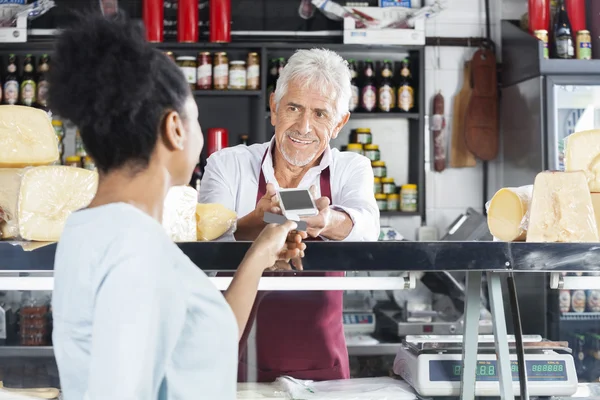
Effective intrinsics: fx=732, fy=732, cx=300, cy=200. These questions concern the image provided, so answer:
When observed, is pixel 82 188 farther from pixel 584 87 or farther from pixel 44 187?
pixel 584 87

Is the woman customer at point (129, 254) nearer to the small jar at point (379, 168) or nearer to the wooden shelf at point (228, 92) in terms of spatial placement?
the wooden shelf at point (228, 92)

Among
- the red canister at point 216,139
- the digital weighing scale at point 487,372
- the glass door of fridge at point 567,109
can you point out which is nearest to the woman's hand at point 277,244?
the digital weighing scale at point 487,372

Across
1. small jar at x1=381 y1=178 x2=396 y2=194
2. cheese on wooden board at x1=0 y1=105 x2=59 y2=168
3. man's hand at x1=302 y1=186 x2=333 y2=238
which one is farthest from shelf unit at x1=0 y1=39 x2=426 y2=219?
man's hand at x1=302 y1=186 x2=333 y2=238

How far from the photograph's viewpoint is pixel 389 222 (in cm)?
452

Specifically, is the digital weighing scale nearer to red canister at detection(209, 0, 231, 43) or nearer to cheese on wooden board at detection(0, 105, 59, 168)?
cheese on wooden board at detection(0, 105, 59, 168)

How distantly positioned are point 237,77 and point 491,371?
9.39ft

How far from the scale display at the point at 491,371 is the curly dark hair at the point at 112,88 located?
909 mm

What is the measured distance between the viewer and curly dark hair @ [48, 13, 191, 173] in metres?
0.93

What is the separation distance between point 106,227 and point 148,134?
13cm

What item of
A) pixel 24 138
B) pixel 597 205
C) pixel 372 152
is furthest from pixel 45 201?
pixel 372 152

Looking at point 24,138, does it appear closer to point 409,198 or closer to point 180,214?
point 180,214

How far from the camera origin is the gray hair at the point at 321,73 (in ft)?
6.85

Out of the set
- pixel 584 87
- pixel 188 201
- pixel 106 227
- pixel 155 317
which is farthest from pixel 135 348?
pixel 584 87

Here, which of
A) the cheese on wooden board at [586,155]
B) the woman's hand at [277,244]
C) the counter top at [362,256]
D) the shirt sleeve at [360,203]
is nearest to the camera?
the woman's hand at [277,244]
